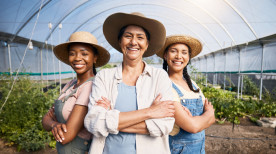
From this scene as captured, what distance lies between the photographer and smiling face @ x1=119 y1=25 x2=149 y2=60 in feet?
4.35

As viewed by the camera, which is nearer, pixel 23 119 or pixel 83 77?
pixel 83 77

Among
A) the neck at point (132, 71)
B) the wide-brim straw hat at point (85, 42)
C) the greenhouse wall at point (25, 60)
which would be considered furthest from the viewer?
the greenhouse wall at point (25, 60)

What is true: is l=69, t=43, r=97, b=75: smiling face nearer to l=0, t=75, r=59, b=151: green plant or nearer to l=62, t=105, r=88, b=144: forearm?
l=62, t=105, r=88, b=144: forearm

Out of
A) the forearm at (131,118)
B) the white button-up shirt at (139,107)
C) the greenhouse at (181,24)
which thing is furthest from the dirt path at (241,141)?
the forearm at (131,118)

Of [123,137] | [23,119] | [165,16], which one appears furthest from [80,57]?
[165,16]

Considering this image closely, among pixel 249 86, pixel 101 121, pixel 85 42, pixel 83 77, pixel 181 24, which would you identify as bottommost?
pixel 249 86

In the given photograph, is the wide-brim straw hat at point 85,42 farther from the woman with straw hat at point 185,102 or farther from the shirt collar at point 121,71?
the woman with straw hat at point 185,102

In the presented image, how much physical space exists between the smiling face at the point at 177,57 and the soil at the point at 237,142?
256cm

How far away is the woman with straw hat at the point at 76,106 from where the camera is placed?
1260 mm

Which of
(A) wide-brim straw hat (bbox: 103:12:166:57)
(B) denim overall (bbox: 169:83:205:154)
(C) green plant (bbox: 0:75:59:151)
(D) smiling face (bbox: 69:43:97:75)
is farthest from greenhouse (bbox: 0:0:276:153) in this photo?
(B) denim overall (bbox: 169:83:205:154)

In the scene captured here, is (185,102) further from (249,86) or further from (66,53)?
(249,86)

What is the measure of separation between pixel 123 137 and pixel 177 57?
34.5 inches

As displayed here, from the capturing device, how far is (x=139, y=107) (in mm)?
1197

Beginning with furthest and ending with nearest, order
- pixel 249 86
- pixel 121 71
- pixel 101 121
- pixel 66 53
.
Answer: pixel 249 86, pixel 66 53, pixel 121 71, pixel 101 121
